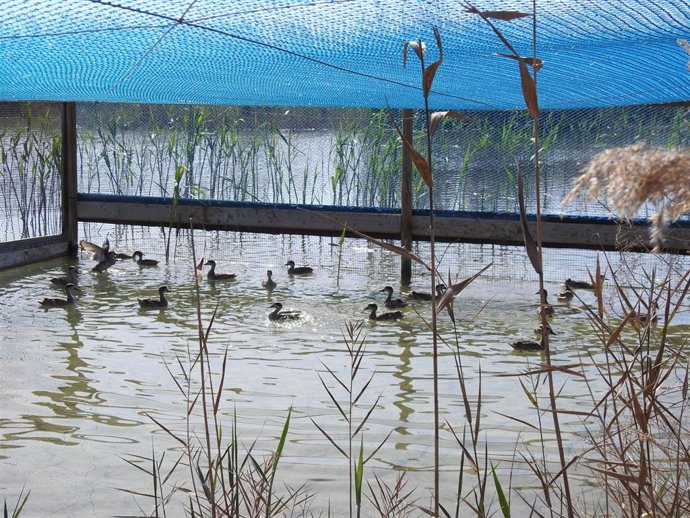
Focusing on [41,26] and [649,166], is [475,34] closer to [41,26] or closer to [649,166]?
[41,26]

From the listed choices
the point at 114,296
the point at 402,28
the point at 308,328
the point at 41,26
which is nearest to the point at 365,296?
the point at 308,328

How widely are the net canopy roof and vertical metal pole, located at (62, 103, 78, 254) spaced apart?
290 cm

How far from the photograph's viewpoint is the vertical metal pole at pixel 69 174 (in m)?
12.0

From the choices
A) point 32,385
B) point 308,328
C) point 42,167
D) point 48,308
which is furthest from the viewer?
point 42,167

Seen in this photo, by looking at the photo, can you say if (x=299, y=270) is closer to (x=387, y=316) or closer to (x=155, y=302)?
(x=155, y=302)

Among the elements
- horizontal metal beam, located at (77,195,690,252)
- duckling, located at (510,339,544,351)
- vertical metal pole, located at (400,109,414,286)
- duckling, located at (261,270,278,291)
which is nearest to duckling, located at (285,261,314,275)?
horizontal metal beam, located at (77,195,690,252)

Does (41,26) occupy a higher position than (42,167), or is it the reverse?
(41,26)

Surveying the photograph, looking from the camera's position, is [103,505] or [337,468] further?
[337,468]

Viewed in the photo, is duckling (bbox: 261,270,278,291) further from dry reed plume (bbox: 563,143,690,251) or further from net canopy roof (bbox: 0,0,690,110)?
dry reed plume (bbox: 563,143,690,251)

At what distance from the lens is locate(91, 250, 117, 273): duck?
35.8ft

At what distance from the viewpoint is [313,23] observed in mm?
6309

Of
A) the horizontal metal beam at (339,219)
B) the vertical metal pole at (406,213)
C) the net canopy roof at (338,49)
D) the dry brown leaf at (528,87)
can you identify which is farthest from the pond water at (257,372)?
the net canopy roof at (338,49)

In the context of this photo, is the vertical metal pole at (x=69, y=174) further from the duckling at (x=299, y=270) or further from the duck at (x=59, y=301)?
the duck at (x=59, y=301)

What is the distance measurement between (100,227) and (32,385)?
837 cm
